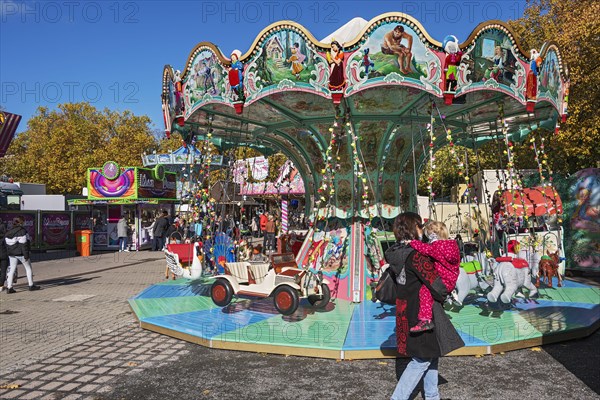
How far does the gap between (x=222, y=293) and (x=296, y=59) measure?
399 cm

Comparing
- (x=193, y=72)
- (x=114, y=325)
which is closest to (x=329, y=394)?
(x=114, y=325)

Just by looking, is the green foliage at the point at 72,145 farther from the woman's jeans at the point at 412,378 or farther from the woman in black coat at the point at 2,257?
the woman's jeans at the point at 412,378

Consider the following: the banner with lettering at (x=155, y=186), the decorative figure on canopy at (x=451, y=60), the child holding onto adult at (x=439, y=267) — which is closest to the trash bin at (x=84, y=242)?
the banner with lettering at (x=155, y=186)

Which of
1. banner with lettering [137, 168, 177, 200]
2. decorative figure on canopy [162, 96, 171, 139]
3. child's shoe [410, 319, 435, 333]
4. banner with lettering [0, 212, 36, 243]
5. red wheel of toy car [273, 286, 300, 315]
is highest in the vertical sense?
decorative figure on canopy [162, 96, 171, 139]

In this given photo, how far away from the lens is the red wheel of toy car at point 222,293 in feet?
27.2

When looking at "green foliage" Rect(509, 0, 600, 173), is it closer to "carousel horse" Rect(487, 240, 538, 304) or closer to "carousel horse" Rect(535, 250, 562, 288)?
"carousel horse" Rect(535, 250, 562, 288)

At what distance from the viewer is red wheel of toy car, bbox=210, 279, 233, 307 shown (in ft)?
27.2

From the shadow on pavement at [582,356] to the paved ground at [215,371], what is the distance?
0.5 inches

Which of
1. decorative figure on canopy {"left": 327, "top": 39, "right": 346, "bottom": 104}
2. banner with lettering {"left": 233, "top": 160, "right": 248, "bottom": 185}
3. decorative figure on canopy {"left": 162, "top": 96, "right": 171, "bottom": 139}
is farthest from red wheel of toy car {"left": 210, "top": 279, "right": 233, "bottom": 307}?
banner with lettering {"left": 233, "top": 160, "right": 248, "bottom": 185}

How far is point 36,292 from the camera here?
11562 millimetres

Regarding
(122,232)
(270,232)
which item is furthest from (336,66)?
(122,232)

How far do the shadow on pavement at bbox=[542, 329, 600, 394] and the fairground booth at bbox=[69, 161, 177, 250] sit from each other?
60.1 feet

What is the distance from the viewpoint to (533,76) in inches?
313

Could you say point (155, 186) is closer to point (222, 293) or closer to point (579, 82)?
point (222, 293)
